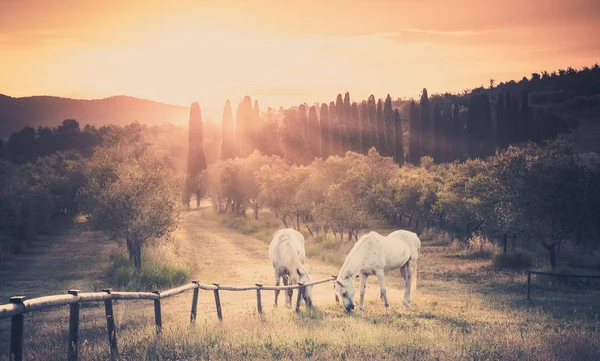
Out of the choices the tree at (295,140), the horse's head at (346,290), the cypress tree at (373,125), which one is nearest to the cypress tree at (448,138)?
the cypress tree at (373,125)

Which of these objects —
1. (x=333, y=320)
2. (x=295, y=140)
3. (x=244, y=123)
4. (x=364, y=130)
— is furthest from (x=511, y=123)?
(x=333, y=320)

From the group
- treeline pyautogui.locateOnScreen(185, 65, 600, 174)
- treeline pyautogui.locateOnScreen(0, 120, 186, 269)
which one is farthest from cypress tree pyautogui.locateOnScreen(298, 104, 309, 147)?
treeline pyautogui.locateOnScreen(0, 120, 186, 269)

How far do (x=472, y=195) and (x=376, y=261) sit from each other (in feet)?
83.2

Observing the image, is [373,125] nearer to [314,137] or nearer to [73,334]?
[314,137]

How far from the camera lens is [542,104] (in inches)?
5876

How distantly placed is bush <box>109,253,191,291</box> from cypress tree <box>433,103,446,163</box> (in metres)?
78.8

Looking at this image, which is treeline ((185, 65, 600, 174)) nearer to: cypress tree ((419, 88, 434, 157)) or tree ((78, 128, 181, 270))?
cypress tree ((419, 88, 434, 157))

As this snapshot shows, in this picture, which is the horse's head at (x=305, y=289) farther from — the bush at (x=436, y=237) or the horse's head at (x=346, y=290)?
the bush at (x=436, y=237)

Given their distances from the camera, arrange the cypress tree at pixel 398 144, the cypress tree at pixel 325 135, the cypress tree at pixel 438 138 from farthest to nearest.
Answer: the cypress tree at pixel 325 135 → the cypress tree at pixel 438 138 → the cypress tree at pixel 398 144

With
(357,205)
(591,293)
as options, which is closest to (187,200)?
(357,205)

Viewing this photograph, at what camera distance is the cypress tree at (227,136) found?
118 m

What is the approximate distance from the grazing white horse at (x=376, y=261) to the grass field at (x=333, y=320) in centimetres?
76

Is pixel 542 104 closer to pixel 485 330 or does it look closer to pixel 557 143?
pixel 557 143

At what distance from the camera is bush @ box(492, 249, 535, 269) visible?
102ft
